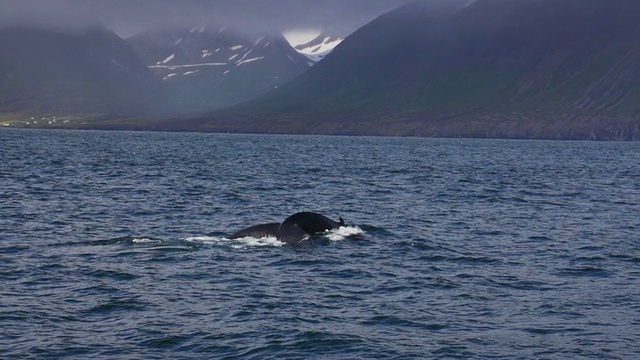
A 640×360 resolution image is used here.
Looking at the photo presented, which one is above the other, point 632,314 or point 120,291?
point 120,291

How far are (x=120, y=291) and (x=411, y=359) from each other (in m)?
10.8

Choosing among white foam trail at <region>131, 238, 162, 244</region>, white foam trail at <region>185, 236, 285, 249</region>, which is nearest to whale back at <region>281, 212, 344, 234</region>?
white foam trail at <region>185, 236, 285, 249</region>

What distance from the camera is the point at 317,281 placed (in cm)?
2923

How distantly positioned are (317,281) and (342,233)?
10.2 metres

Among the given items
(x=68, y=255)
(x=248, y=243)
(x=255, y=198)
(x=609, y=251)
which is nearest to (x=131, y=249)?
(x=68, y=255)

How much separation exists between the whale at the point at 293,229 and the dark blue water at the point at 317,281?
26.0 inches

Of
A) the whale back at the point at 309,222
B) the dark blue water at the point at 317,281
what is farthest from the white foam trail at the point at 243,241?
the whale back at the point at 309,222

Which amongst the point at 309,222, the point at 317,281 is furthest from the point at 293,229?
the point at 317,281

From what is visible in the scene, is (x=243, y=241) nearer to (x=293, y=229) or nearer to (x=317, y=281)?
(x=293, y=229)

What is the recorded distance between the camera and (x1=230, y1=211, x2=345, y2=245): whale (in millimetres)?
37438

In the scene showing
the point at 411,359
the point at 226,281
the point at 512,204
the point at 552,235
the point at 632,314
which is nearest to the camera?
the point at 411,359

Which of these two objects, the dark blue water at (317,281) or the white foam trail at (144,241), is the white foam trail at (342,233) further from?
the white foam trail at (144,241)

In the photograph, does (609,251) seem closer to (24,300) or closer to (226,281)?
(226,281)

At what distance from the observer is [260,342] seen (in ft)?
70.7
